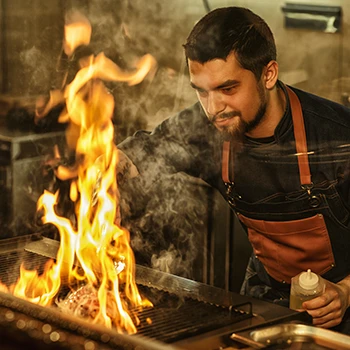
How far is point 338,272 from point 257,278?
0.39 meters

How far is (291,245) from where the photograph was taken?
317cm

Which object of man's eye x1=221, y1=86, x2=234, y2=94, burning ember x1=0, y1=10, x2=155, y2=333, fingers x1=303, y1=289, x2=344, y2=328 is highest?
man's eye x1=221, y1=86, x2=234, y2=94

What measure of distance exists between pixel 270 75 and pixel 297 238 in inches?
26.0

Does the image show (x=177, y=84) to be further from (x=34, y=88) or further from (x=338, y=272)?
(x=338, y=272)

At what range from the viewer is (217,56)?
3.12m

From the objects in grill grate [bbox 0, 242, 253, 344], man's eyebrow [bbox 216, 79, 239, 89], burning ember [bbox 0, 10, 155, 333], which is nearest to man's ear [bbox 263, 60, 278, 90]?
man's eyebrow [bbox 216, 79, 239, 89]

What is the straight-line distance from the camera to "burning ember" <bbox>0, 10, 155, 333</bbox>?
7.72ft

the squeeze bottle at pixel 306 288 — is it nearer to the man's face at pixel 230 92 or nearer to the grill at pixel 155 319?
the grill at pixel 155 319

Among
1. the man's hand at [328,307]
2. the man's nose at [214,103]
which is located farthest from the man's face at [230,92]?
the man's hand at [328,307]

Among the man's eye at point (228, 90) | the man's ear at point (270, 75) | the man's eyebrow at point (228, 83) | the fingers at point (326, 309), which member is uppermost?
the man's ear at point (270, 75)

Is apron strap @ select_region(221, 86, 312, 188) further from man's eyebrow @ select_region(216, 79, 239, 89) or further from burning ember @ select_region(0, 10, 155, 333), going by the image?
burning ember @ select_region(0, 10, 155, 333)

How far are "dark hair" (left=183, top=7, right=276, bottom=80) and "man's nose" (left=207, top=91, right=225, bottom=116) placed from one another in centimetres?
14

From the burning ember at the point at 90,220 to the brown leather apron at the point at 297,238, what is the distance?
22.7 inches

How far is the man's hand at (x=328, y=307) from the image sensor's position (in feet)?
8.41
